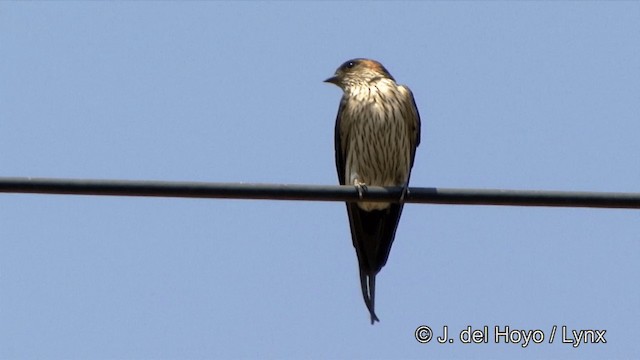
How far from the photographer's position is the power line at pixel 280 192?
5059 mm

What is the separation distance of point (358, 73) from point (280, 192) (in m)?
4.69

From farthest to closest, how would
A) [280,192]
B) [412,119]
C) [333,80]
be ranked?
1. [333,80]
2. [412,119]
3. [280,192]

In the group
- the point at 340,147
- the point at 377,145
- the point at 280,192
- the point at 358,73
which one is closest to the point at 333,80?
the point at 358,73

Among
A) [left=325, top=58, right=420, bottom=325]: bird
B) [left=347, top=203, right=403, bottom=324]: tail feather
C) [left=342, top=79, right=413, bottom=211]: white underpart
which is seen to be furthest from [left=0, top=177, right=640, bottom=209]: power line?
[left=342, top=79, right=413, bottom=211]: white underpart

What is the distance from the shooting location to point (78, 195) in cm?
510

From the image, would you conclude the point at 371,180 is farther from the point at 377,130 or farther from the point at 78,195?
the point at 78,195

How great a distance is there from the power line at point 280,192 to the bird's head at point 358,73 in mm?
4259

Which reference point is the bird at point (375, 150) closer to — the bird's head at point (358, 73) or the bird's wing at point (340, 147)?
the bird's wing at point (340, 147)

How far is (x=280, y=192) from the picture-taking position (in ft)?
17.2

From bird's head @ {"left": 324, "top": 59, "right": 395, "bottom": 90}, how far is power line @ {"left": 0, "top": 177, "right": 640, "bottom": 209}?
426 centimetres

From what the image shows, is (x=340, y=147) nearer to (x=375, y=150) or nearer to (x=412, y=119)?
(x=375, y=150)

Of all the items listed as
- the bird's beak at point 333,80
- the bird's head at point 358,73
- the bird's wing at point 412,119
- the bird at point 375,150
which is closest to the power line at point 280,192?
the bird at point 375,150

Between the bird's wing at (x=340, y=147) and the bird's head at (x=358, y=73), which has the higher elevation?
the bird's head at (x=358, y=73)

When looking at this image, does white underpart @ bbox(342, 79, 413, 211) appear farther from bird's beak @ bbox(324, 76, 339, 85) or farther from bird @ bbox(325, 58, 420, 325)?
bird's beak @ bbox(324, 76, 339, 85)
